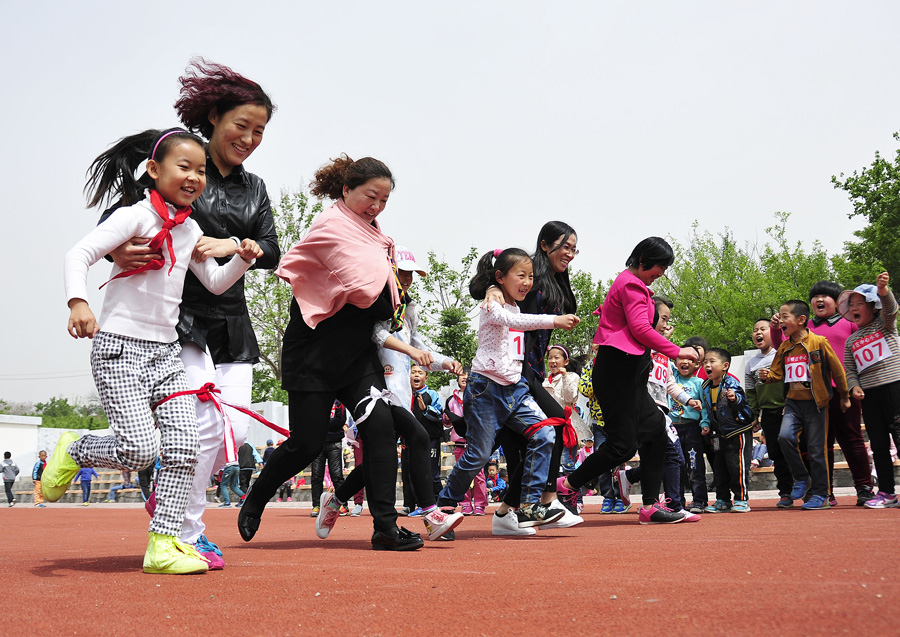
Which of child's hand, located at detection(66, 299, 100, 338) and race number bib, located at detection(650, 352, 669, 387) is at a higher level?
race number bib, located at detection(650, 352, 669, 387)

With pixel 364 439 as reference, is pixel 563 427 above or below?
above

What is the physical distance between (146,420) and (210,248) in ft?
2.65

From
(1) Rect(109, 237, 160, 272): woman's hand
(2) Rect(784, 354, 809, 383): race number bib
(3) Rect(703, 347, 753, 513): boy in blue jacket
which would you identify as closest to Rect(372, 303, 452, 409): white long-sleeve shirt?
(1) Rect(109, 237, 160, 272): woman's hand

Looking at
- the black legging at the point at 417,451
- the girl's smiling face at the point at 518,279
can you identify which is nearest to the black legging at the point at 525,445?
the girl's smiling face at the point at 518,279

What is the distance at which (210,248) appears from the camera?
12.5 feet

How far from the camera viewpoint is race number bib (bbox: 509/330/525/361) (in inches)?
223

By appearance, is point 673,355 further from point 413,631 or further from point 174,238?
point 413,631

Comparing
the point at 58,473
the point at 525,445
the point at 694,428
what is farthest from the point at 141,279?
the point at 694,428

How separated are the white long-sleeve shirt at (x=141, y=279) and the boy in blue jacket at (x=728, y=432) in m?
5.86

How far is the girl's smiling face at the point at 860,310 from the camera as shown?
25.7 ft

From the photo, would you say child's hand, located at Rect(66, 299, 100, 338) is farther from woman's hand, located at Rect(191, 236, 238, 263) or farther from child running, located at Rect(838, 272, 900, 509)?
child running, located at Rect(838, 272, 900, 509)

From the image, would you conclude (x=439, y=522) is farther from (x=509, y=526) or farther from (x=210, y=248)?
(x=210, y=248)

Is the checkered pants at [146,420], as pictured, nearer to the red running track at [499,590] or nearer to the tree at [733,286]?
the red running track at [499,590]

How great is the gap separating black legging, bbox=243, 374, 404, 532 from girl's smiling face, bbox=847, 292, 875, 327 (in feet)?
17.2
